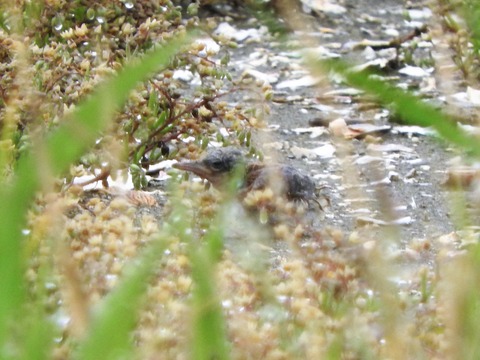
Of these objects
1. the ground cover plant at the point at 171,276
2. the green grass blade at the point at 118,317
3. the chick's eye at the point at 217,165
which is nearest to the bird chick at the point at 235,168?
the chick's eye at the point at 217,165

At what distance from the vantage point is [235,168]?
283 centimetres

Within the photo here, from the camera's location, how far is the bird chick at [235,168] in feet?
9.20

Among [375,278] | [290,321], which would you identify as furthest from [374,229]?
[375,278]

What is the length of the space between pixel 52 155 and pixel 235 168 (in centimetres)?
186

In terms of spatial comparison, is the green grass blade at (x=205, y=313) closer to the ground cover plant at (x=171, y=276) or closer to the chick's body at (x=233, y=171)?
the ground cover plant at (x=171, y=276)

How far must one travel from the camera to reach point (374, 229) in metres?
2.54

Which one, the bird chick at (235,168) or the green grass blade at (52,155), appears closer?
the green grass blade at (52,155)

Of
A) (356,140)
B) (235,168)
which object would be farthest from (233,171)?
(356,140)

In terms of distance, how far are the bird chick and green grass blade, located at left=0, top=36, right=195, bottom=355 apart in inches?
68.1

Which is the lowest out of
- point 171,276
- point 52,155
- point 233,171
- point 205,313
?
point 233,171

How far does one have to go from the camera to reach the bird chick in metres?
2.80

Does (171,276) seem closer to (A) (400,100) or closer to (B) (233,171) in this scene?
(A) (400,100)

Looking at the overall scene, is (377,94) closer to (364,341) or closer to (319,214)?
(364,341)

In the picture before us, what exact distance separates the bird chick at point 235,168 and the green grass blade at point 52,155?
1729 millimetres
